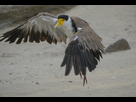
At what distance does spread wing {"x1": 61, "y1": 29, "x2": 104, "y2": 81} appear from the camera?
3.02 meters

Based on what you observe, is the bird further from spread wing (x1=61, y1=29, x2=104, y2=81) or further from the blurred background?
the blurred background

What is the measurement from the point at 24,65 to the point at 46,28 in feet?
3.74

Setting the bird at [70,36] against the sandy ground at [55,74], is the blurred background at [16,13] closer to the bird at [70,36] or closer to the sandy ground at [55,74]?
the sandy ground at [55,74]

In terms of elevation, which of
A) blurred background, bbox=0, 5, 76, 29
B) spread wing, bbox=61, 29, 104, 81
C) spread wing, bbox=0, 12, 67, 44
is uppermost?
spread wing, bbox=61, 29, 104, 81

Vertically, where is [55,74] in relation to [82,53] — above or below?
below

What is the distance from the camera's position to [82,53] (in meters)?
3.24

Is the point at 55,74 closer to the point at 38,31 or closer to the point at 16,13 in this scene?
the point at 38,31

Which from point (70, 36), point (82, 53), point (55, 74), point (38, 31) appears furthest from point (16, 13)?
point (82, 53)

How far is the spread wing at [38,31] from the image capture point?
445 cm

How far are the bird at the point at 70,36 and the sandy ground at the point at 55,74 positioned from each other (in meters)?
0.35

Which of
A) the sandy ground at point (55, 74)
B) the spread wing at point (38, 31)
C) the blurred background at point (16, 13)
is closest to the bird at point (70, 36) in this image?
the spread wing at point (38, 31)

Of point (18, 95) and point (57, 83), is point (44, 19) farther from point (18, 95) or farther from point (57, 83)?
point (18, 95)

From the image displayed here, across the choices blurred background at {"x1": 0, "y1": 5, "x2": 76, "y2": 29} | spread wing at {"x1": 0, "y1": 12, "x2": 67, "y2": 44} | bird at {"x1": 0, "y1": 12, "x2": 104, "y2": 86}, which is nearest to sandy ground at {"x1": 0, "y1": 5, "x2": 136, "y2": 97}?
bird at {"x1": 0, "y1": 12, "x2": 104, "y2": 86}

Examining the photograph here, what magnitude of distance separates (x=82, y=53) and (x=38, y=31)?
5.80 ft
